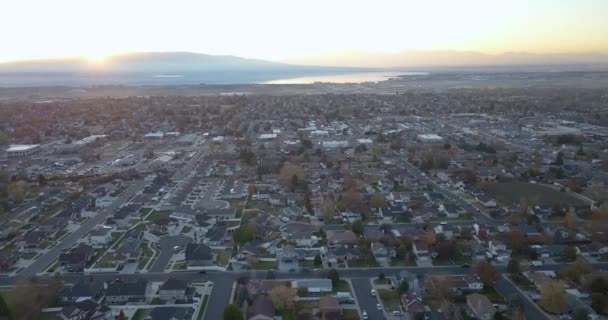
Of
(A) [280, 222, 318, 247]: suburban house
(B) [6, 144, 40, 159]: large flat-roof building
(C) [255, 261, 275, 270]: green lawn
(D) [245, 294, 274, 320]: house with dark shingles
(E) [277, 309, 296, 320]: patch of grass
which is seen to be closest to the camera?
(D) [245, 294, 274, 320]: house with dark shingles

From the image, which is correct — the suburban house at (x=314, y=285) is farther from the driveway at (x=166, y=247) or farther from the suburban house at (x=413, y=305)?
the driveway at (x=166, y=247)

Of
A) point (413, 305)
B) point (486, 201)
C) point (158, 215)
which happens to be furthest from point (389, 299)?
point (158, 215)

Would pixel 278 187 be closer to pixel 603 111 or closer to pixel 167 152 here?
pixel 167 152

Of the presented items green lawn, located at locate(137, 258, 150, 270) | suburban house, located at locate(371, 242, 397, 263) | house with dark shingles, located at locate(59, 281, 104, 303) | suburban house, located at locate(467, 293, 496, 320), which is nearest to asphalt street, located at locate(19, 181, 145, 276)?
Answer: house with dark shingles, located at locate(59, 281, 104, 303)

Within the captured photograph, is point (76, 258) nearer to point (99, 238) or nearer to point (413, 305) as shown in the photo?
point (99, 238)

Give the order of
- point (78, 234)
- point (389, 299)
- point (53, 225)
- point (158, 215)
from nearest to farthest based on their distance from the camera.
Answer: point (389, 299), point (78, 234), point (53, 225), point (158, 215)

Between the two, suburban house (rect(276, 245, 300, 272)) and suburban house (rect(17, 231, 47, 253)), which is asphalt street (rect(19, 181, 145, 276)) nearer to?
suburban house (rect(17, 231, 47, 253))
